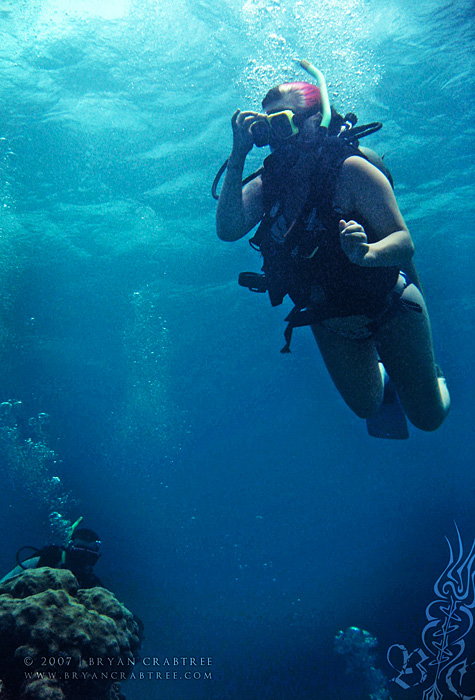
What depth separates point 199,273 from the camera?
21828 millimetres

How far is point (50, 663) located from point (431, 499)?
4501 cm

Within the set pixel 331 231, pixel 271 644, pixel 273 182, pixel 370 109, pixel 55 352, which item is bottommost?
pixel 271 644

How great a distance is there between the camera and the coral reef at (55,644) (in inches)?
129

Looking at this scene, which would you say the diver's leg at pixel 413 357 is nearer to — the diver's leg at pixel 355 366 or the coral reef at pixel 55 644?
the diver's leg at pixel 355 366

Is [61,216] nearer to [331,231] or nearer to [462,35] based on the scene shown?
[462,35]

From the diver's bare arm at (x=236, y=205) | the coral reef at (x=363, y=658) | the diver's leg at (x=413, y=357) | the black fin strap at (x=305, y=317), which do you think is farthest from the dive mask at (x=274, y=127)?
the coral reef at (x=363, y=658)

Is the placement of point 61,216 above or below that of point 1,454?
above

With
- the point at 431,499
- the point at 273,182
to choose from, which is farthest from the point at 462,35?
the point at 431,499

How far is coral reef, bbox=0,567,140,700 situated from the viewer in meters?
3.29

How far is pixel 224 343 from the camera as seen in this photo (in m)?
32.5

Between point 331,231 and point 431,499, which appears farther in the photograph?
point 431,499

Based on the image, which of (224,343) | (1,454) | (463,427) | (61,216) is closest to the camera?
(61,216)

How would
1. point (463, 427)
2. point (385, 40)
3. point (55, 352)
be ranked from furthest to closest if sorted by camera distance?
point (463, 427) → point (55, 352) → point (385, 40)

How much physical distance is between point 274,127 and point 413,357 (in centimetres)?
221
